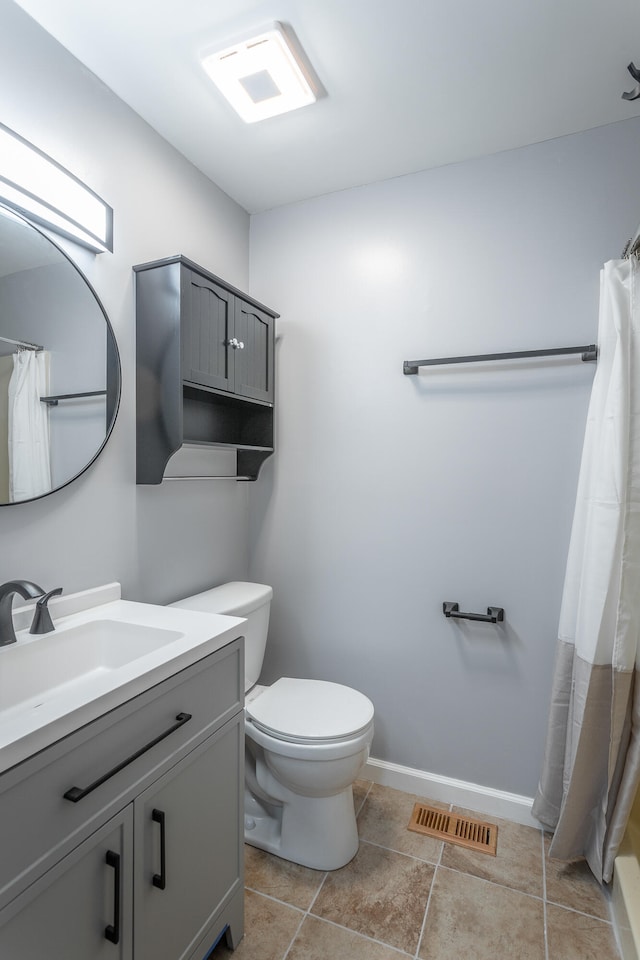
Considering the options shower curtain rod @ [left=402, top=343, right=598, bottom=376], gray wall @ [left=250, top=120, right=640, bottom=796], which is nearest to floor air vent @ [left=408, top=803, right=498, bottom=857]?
gray wall @ [left=250, top=120, right=640, bottom=796]

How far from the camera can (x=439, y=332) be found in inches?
76.3

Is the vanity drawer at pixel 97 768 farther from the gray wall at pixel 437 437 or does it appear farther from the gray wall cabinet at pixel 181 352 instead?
the gray wall at pixel 437 437

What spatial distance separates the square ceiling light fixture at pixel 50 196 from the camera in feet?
4.04

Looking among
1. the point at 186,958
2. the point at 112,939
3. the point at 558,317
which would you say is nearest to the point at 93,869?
the point at 112,939

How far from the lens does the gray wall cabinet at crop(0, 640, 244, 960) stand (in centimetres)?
79

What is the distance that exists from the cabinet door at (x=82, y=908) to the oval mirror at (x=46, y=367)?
79 centimetres

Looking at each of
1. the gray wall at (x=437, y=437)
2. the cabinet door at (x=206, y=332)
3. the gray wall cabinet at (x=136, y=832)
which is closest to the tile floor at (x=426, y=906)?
the gray wall cabinet at (x=136, y=832)

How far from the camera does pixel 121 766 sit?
0.95m

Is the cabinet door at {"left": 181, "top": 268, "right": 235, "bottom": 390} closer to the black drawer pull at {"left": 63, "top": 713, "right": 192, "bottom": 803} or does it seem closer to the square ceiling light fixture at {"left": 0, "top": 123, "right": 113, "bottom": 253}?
the square ceiling light fixture at {"left": 0, "top": 123, "right": 113, "bottom": 253}

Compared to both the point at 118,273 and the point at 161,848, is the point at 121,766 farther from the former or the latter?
the point at 118,273

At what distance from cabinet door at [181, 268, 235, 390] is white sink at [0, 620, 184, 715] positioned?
80 cm

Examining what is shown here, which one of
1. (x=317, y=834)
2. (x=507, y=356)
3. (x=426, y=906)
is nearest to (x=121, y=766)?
(x=317, y=834)

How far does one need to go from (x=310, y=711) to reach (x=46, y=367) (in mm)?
1340

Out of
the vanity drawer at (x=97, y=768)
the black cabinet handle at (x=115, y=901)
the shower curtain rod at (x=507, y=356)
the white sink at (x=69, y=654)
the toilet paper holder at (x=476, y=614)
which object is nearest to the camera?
the vanity drawer at (x=97, y=768)
